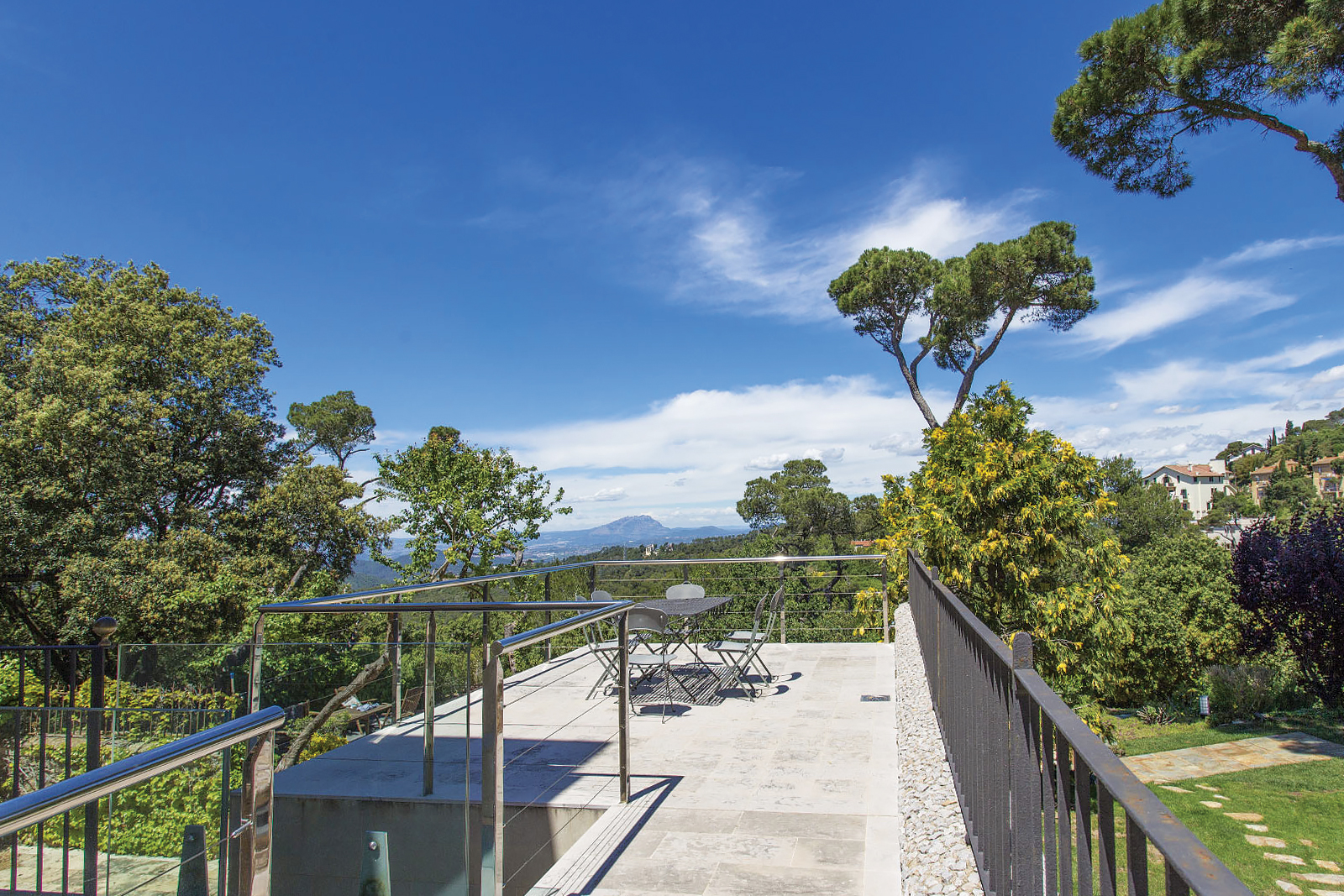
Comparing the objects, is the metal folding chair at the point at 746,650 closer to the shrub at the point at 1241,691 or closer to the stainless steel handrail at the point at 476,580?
the stainless steel handrail at the point at 476,580

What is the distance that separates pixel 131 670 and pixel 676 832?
3.02 meters

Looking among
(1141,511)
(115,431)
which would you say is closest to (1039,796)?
(115,431)

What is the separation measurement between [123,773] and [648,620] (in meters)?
4.02

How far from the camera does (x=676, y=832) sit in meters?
3.30

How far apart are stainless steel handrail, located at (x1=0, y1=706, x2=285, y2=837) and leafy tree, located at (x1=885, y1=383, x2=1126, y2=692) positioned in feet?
23.7

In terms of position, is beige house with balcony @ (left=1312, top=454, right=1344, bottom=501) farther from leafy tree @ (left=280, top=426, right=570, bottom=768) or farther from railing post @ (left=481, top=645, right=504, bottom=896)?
railing post @ (left=481, top=645, right=504, bottom=896)

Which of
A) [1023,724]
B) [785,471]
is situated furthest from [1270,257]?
[1023,724]

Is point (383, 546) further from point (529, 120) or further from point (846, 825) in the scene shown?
point (846, 825)

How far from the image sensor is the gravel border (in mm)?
2211

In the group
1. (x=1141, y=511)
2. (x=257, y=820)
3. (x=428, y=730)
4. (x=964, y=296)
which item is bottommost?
(x=428, y=730)

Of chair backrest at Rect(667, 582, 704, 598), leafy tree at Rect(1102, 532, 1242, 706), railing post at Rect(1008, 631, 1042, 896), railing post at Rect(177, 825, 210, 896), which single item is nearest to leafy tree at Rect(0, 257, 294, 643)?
chair backrest at Rect(667, 582, 704, 598)

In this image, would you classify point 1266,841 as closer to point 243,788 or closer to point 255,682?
point 255,682

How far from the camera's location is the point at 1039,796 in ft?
5.11

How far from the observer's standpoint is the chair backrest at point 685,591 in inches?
281
